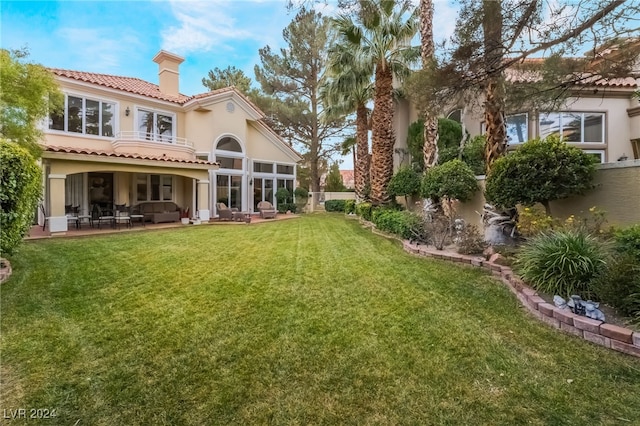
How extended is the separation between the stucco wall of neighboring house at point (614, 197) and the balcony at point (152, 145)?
16697 mm

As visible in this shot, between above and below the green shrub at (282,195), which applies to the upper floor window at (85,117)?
above

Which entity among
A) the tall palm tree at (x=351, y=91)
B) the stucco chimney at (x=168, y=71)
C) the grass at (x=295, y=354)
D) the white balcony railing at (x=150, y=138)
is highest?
the stucco chimney at (x=168, y=71)

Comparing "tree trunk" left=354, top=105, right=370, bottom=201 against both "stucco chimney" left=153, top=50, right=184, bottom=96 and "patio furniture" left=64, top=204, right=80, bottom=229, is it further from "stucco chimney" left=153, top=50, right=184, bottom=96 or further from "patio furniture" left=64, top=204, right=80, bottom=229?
"patio furniture" left=64, top=204, right=80, bottom=229

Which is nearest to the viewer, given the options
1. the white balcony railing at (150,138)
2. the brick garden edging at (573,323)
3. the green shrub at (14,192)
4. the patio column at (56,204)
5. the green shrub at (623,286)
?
the brick garden edging at (573,323)

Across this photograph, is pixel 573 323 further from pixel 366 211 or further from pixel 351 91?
pixel 351 91

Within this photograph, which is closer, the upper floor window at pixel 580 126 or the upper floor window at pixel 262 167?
the upper floor window at pixel 580 126

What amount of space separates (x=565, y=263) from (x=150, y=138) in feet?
60.4

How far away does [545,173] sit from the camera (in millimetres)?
5965

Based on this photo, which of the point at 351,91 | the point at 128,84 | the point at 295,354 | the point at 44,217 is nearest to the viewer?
the point at 295,354

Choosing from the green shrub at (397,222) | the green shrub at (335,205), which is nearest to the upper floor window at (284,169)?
the green shrub at (335,205)

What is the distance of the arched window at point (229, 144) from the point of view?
19406 mm

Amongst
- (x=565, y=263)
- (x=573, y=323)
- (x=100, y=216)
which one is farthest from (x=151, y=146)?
(x=573, y=323)

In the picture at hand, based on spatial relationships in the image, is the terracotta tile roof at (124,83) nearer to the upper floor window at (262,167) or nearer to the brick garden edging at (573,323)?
the upper floor window at (262,167)

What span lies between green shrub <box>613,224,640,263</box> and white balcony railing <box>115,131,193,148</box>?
17.6 m
